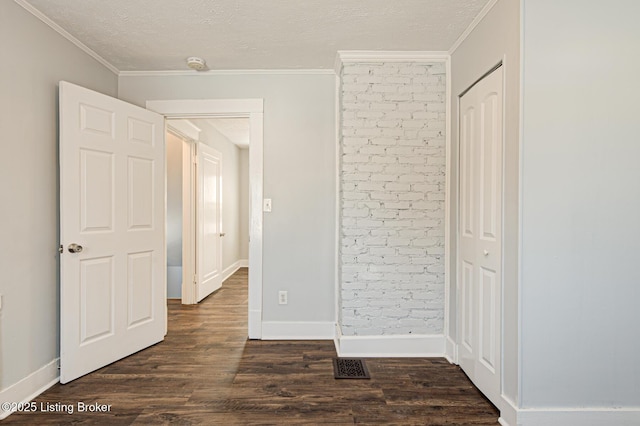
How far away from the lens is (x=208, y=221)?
15.9 ft

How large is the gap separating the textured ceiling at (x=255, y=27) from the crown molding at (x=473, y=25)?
1.0 inches

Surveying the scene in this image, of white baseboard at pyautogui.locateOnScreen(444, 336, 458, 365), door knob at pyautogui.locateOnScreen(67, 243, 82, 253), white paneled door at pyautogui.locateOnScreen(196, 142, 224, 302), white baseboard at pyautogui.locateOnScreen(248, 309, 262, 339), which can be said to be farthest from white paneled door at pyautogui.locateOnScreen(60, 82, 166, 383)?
white baseboard at pyautogui.locateOnScreen(444, 336, 458, 365)

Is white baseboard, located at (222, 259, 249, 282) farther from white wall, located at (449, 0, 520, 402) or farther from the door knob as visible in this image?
white wall, located at (449, 0, 520, 402)

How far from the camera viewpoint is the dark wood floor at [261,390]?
2010 millimetres

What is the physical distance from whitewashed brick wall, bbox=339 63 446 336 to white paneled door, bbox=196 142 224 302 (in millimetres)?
2382

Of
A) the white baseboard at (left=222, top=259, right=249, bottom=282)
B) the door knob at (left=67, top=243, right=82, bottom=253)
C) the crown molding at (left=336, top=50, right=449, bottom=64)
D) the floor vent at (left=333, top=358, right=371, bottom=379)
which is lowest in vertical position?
the floor vent at (left=333, top=358, right=371, bottom=379)

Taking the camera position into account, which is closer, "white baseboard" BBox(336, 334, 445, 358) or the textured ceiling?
the textured ceiling

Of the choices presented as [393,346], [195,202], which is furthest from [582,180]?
[195,202]

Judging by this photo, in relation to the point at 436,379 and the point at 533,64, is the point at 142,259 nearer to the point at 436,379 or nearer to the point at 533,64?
the point at 436,379

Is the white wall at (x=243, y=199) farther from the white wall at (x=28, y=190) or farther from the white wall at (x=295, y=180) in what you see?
the white wall at (x=28, y=190)

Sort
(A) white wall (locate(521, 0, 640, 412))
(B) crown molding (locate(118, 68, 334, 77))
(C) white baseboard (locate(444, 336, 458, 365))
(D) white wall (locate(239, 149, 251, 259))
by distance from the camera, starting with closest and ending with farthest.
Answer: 1. (A) white wall (locate(521, 0, 640, 412))
2. (C) white baseboard (locate(444, 336, 458, 365))
3. (B) crown molding (locate(118, 68, 334, 77))
4. (D) white wall (locate(239, 149, 251, 259))

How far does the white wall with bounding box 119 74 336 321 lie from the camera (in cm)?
321

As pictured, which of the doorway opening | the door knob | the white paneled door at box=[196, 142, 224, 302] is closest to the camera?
the door knob

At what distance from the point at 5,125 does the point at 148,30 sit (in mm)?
1095
